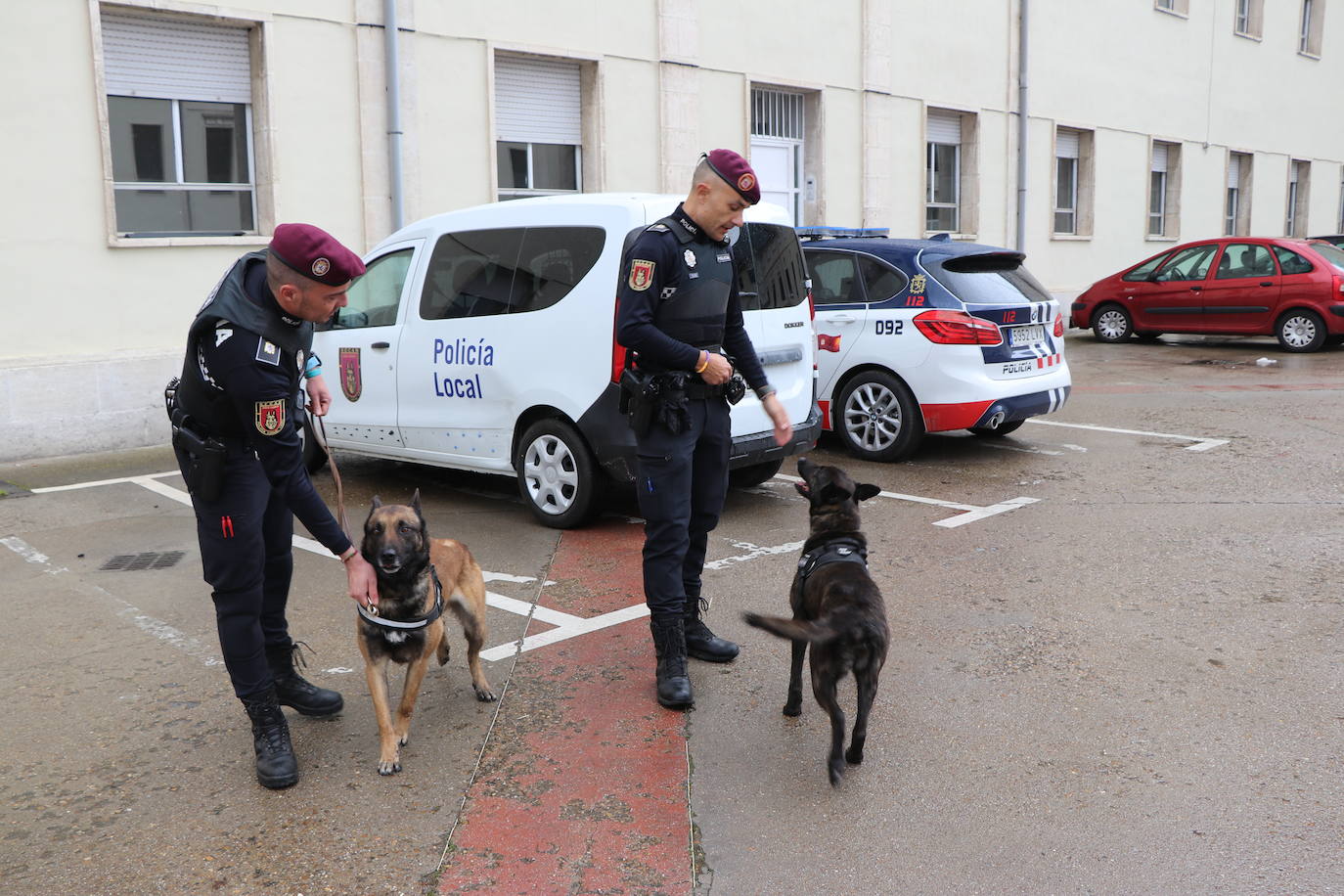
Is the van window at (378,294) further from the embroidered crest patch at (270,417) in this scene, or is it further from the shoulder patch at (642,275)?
the embroidered crest patch at (270,417)

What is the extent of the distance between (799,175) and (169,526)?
1139cm

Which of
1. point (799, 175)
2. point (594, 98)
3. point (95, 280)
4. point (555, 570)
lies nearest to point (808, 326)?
point (555, 570)

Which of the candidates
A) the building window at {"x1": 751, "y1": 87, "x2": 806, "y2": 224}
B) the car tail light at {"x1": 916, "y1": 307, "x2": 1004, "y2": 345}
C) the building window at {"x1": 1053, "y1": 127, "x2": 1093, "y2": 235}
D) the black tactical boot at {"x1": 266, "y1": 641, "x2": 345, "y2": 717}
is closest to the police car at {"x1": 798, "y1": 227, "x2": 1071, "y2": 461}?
the car tail light at {"x1": 916, "y1": 307, "x2": 1004, "y2": 345}

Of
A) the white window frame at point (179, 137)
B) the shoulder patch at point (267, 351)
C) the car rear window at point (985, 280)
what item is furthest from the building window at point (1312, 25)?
the shoulder patch at point (267, 351)

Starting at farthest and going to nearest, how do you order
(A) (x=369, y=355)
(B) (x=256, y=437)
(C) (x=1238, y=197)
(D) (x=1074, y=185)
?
(C) (x=1238, y=197) < (D) (x=1074, y=185) < (A) (x=369, y=355) < (B) (x=256, y=437)

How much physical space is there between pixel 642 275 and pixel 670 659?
143 centimetres

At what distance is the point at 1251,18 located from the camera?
84.9 feet

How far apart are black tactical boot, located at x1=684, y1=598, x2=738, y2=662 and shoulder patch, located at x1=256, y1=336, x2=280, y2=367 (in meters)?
2.00

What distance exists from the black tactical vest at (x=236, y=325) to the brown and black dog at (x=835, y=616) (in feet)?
5.30

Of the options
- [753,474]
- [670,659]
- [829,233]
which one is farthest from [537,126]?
[670,659]

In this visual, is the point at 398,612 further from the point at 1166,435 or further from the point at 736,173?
the point at 1166,435

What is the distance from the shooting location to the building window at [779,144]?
15734mm

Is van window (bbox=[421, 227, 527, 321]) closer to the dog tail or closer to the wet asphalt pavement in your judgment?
the wet asphalt pavement

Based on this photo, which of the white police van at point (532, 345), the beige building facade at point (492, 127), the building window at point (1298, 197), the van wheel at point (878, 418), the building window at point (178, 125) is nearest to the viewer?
the white police van at point (532, 345)
